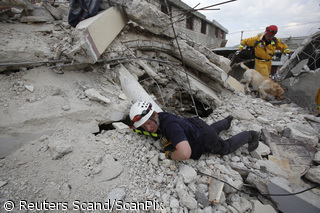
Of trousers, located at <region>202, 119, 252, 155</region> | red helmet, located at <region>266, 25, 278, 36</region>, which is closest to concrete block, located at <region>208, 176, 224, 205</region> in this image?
trousers, located at <region>202, 119, 252, 155</region>

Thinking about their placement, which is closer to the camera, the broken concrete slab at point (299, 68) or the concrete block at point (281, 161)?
the concrete block at point (281, 161)

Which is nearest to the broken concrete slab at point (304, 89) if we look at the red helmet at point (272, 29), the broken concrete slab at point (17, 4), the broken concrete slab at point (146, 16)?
the red helmet at point (272, 29)

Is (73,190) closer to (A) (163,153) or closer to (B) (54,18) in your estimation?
(A) (163,153)

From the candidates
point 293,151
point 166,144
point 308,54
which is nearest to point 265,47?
point 308,54

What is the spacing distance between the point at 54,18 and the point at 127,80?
9.75 ft

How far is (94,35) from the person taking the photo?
241cm

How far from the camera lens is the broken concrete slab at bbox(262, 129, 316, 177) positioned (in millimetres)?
2217

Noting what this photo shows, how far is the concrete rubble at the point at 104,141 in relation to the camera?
4.95ft

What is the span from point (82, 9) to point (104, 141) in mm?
2757

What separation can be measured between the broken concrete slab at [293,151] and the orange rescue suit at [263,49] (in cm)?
399

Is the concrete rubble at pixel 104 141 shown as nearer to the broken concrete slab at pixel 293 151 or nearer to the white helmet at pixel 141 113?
the broken concrete slab at pixel 293 151

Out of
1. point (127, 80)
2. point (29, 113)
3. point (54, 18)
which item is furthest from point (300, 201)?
point (54, 18)

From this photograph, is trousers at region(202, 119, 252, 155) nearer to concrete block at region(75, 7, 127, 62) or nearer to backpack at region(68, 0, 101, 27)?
concrete block at region(75, 7, 127, 62)

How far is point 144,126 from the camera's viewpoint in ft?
7.09
